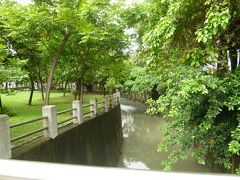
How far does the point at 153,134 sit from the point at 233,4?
11185mm

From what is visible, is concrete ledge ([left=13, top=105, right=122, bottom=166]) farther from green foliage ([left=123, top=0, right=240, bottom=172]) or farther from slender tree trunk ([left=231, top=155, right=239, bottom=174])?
slender tree trunk ([left=231, top=155, right=239, bottom=174])

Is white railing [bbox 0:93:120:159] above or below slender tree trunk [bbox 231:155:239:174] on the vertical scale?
above

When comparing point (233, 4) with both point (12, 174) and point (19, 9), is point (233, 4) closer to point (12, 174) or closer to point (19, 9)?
point (12, 174)

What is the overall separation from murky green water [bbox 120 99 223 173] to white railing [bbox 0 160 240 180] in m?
6.48

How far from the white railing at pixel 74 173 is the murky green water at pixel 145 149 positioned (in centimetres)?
648

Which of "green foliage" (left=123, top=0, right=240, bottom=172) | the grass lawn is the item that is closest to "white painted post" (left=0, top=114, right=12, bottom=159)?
the grass lawn

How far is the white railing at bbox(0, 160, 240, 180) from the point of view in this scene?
0.65m

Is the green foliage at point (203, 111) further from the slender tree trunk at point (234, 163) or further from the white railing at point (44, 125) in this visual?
the white railing at point (44, 125)

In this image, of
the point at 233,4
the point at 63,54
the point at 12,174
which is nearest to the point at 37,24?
the point at 63,54

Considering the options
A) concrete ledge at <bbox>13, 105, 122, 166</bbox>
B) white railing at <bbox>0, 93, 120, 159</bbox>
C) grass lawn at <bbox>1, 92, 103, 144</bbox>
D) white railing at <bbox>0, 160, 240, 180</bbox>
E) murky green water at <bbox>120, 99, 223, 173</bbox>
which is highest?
white railing at <bbox>0, 160, 240, 180</bbox>

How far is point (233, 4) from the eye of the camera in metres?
3.34

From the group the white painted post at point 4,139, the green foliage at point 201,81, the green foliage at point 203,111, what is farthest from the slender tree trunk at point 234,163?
the white painted post at point 4,139

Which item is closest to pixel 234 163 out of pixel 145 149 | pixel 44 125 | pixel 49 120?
pixel 49 120

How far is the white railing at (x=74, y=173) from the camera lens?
65 centimetres
